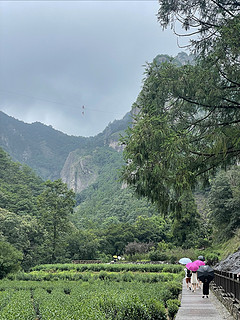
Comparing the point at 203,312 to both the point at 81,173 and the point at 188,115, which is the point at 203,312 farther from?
the point at 81,173

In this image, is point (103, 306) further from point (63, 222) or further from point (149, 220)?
point (149, 220)

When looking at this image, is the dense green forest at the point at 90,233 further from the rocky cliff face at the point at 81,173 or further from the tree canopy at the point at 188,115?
the rocky cliff face at the point at 81,173

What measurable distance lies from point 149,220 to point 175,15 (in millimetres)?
48465

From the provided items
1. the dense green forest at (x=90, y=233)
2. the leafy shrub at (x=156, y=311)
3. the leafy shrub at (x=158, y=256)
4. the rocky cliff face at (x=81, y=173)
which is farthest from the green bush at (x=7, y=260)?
the rocky cliff face at (x=81, y=173)

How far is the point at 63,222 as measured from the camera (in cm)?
4500

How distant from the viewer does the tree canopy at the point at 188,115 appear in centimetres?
710

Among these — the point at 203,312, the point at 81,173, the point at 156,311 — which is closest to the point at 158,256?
the point at 203,312

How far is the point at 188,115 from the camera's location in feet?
27.7

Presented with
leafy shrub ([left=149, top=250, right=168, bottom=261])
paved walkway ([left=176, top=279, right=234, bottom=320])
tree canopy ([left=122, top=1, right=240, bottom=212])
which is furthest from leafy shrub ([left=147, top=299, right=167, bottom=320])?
leafy shrub ([left=149, top=250, right=168, bottom=261])

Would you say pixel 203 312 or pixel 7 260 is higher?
pixel 203 312

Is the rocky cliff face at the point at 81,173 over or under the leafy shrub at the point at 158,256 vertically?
over

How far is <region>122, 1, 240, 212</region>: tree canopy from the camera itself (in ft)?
23.3

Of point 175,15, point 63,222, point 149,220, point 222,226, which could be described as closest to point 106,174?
point 149,220

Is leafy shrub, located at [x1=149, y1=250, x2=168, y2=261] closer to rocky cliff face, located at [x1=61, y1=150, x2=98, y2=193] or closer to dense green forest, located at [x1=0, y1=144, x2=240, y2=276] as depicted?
dense green forest, located at [x1=0, y1=144, x2=240, y2=276]
